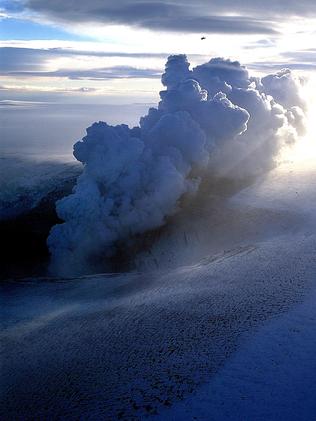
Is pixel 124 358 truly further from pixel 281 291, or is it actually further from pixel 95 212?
pixel 95 212

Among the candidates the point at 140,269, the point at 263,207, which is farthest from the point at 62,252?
the point at 263,207

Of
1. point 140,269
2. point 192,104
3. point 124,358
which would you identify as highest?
point 192,104

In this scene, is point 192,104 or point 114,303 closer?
point 114,303

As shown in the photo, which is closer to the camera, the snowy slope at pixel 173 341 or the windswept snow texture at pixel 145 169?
the snowy slope at pixel 173 341

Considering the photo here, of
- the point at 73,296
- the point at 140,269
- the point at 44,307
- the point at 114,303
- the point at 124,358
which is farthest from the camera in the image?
the point at 140,269

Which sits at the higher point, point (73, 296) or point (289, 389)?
point (289, 389)

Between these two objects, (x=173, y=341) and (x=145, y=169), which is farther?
(x=145, y=169)

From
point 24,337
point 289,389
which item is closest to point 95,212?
point 24,337

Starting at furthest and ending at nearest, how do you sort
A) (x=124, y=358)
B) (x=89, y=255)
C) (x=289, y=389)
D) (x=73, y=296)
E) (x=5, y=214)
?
1. (x=5, y=214)
2. (x=89, y=255)
3. (x=73, y=296)
4. (x=124, y=358)
5. (x=289, y=389)

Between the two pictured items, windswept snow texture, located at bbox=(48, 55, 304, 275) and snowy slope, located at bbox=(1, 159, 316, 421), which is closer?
snowy slope, located at bbox=(1, 159, 316, 421)

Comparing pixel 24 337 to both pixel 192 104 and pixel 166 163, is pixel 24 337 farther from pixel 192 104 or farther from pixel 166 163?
pixel 192 104
